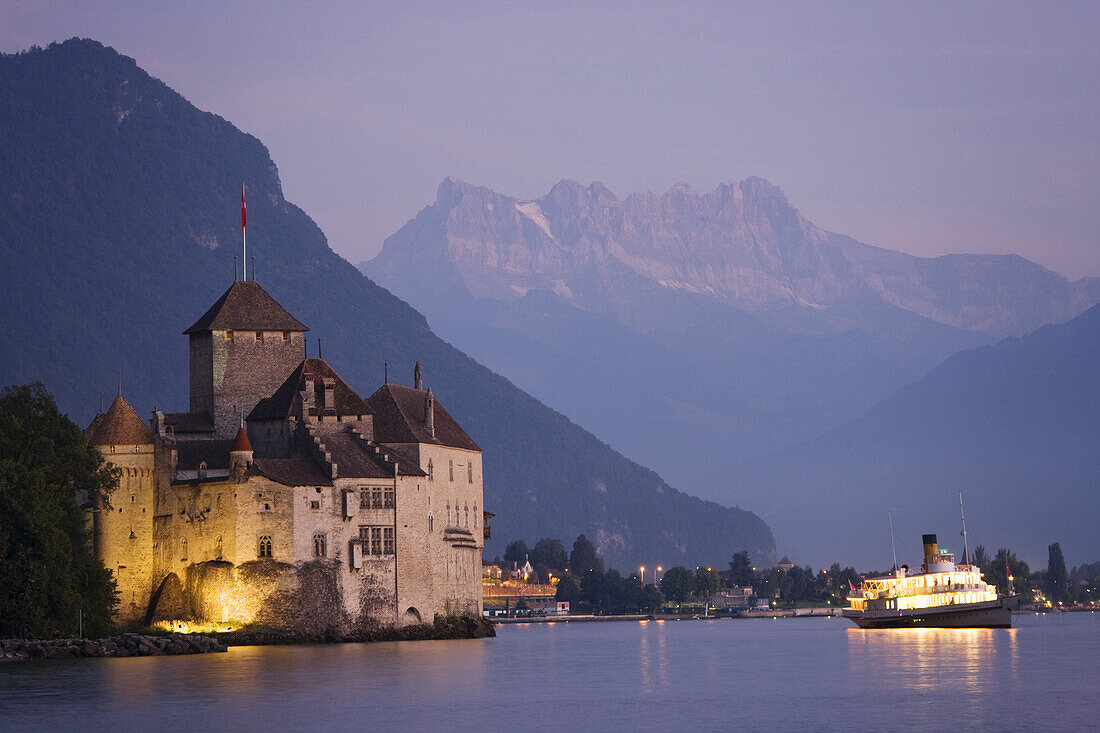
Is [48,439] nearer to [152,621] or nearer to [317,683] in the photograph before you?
[152,621]

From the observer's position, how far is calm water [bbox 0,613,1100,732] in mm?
58562

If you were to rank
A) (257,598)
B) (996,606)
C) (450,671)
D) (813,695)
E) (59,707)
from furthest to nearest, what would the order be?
(996,606)
(257,598)
(450,671)
(813,695)
(59,707)

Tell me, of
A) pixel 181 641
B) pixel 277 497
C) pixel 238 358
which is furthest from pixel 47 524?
pixel 238 358

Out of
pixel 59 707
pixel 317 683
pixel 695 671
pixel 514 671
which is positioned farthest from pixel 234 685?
pixel 695 671

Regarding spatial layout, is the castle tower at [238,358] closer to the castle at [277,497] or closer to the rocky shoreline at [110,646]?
the castle at [277,497]

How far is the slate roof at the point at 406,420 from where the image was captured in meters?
109

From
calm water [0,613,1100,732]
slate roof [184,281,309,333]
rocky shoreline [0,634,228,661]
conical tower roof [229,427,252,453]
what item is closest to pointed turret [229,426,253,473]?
conical tower roof [229,427,252,453]

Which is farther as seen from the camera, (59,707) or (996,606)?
(996,606)

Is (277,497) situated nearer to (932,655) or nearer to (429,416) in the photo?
(429,416)

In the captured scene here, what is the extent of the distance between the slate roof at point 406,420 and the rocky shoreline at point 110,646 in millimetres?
18679

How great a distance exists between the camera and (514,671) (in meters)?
85.9

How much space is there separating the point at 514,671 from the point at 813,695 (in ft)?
66.5

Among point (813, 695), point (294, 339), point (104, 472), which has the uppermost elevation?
point (294, 339)

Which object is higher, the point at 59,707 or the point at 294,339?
the point at 294,339
